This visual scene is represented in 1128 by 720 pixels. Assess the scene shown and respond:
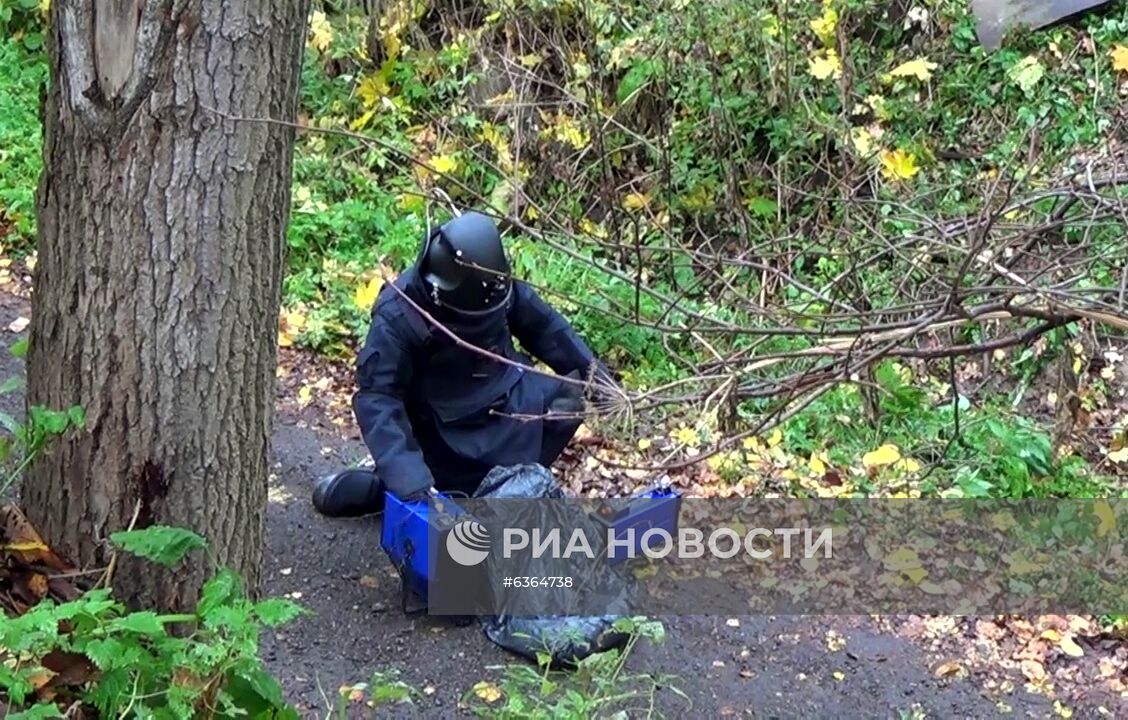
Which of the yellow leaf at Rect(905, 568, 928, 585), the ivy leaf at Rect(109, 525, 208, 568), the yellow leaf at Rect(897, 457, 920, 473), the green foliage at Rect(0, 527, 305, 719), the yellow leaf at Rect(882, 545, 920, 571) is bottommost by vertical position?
the yellow leaf at Rect(905, 568, 928, 585)

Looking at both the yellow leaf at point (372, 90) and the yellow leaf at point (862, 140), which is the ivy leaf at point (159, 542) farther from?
the yellow leaf at point (372, 90)

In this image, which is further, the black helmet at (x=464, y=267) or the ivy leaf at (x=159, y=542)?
the black helmet at (x=464, y=267)

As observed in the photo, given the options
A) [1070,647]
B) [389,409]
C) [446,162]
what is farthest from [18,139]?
[1070,647]

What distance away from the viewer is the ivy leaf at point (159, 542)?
2459 millimetres

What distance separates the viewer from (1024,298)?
3430mm

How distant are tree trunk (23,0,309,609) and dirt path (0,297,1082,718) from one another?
1121mm

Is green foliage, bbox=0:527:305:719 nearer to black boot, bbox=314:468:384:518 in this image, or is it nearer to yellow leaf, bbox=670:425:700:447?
black boot, bbox=314:468:384:518

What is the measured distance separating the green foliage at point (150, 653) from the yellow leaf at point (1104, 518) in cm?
397

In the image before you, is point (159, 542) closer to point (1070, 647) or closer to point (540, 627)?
point (540, 627)

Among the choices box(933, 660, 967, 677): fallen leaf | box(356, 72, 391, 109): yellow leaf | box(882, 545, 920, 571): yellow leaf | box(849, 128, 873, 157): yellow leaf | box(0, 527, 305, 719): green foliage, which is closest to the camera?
box(0, 527, 305, 719): green foliage

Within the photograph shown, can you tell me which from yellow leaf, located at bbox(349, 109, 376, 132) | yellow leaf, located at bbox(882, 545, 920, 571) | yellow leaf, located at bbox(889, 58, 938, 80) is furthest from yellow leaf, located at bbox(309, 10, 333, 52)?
yellow leaf, located at bbox(882, 545, 920, 571)

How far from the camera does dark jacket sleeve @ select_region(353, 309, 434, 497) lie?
153 inches

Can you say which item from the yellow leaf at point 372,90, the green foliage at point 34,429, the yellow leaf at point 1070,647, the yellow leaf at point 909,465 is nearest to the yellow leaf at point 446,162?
the yellow leaf at point 372,90
